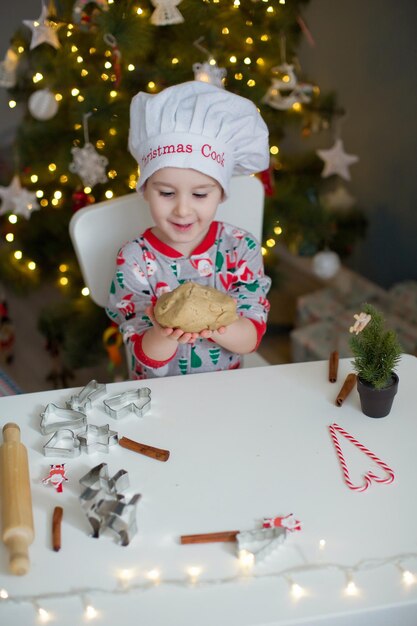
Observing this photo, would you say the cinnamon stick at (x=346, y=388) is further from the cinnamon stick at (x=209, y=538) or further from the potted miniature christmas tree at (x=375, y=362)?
the cinnamon stick at (x=209, y=538)

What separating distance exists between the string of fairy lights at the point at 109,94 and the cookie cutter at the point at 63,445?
0.93 m

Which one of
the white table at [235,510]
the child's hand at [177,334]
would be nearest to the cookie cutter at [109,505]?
the white table at [235,510]

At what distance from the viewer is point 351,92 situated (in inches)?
103

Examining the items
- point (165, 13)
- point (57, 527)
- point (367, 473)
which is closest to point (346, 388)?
point (367, 473)

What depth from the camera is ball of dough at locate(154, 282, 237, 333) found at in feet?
3.57

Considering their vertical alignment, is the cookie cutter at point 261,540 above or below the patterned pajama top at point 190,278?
below

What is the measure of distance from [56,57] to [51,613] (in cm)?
138

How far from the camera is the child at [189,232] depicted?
4.00 feet

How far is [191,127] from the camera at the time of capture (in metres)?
1.22

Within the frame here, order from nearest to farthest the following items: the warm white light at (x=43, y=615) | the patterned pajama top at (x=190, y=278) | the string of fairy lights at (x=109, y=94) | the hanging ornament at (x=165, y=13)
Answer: the warm white light at (x=43, y=615) < the patterned pajama top at (x=190, y=278) < the hanging ornament at (x=165, y=13) < the string of fairy lights at (x=109, y=94)

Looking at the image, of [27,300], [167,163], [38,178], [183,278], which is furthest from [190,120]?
[27,300]

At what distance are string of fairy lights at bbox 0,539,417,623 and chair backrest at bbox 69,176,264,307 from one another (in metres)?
0.78

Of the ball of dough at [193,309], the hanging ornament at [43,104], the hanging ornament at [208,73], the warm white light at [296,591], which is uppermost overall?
the hanging ornament at [208,73]

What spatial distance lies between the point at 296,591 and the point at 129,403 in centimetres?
42
